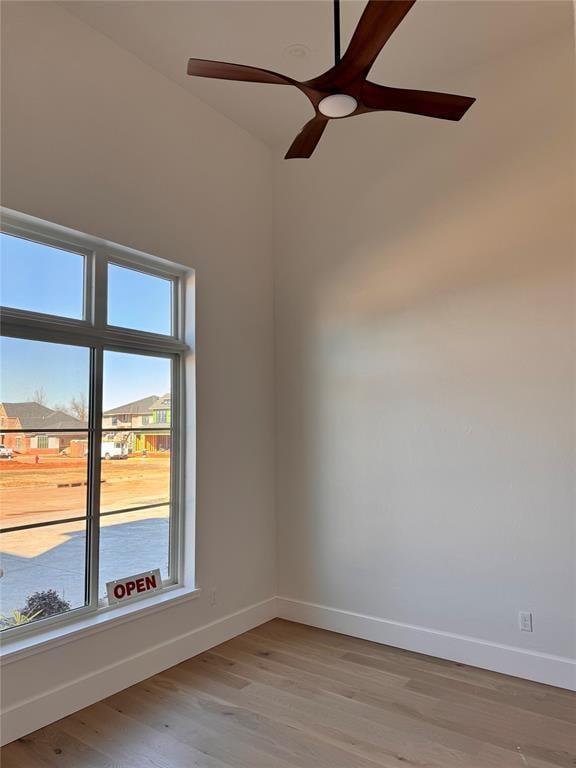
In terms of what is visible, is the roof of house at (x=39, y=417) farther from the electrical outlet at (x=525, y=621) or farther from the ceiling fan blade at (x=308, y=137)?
the electrical outlet at (x=525, y=621)

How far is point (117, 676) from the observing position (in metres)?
2.85

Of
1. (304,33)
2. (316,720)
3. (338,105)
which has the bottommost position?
(316,720)

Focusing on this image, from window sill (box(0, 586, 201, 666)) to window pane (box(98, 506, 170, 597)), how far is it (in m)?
0.15

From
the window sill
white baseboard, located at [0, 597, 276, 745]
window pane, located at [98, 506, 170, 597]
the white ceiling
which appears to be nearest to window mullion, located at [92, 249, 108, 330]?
window pane, located at [98, 506, 170, 597]

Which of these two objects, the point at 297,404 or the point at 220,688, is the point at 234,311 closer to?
the point at 297,404

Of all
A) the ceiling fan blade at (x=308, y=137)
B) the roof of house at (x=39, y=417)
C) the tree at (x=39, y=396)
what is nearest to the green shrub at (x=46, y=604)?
the roof of house at (x=39, y=417)

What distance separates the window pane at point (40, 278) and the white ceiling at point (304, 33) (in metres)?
1.32

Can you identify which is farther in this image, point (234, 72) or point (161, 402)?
point (161, 402)

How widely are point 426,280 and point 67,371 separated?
226cm

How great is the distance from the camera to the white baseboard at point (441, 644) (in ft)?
9.48

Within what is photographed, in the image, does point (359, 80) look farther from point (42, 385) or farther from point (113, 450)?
point (113, 450)

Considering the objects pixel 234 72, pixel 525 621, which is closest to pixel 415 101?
pixel 234 72

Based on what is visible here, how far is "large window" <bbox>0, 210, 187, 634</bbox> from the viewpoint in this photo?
2.67 metres

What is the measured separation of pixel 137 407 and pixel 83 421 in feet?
1.30
